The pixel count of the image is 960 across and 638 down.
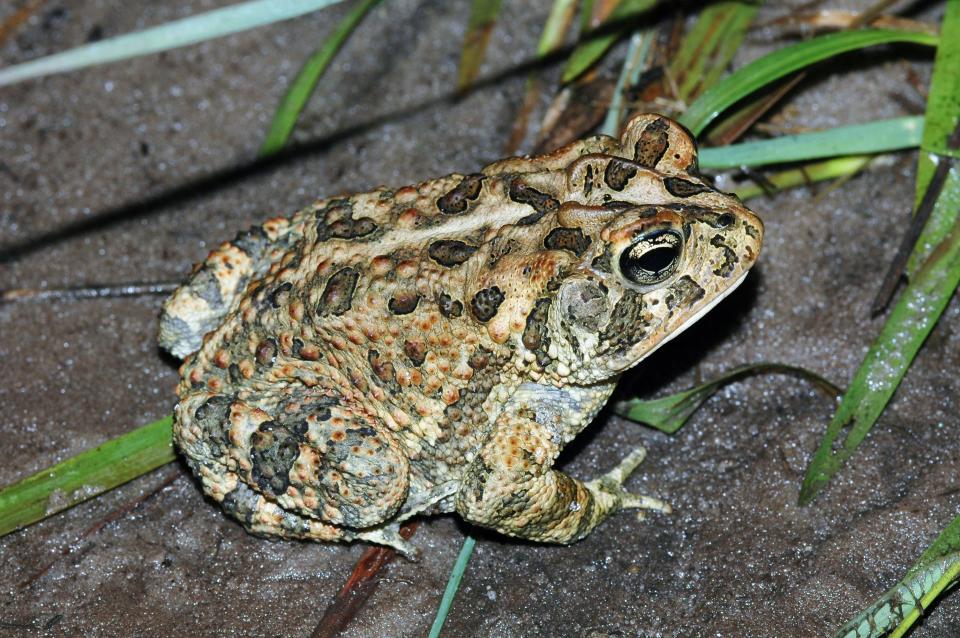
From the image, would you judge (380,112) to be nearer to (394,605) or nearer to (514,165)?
(514,165)

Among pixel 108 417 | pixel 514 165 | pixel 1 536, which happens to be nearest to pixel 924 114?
pixel 514 165

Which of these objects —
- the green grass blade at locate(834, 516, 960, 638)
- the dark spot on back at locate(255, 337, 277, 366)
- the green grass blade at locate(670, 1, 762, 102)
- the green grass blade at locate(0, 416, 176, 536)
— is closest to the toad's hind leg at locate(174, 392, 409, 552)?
the dark spot on back at locate(255, 337, 277, 366)

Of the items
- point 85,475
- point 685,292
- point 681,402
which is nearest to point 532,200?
point 685,292

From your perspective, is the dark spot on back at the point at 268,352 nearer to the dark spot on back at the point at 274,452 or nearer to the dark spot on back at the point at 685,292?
the dark spot on back at the point at 274,452

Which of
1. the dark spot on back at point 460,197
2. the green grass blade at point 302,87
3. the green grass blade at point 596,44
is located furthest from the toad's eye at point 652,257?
the green grass blade at point 302,87

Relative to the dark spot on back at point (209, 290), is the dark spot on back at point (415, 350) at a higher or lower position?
higher
